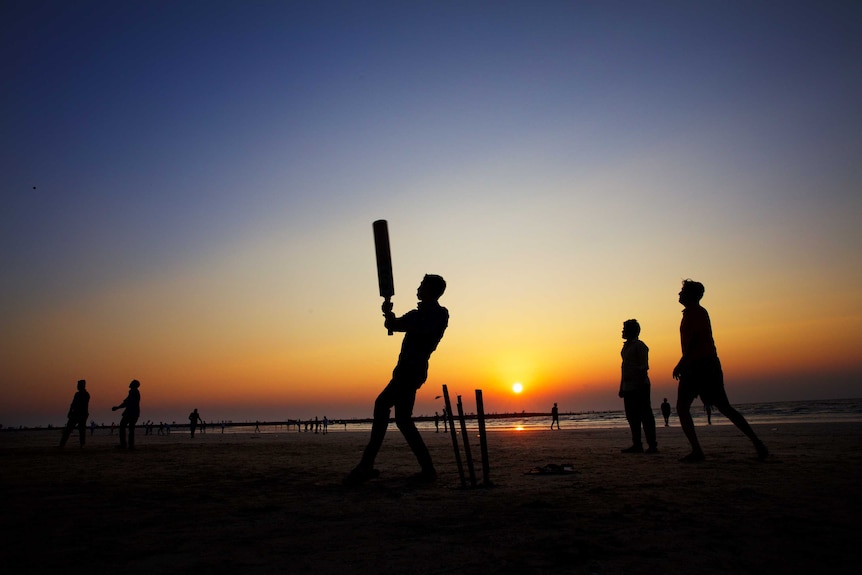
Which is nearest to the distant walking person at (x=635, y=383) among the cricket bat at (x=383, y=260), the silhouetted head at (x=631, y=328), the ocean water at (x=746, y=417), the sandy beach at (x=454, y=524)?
the silhouetted head at (x=631, y=328)

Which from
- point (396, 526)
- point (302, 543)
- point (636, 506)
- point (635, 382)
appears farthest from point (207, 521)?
point (635, 382)

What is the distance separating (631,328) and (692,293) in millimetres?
2102

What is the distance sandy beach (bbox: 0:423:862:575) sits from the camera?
8.09 feet

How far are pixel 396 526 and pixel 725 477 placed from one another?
11.4 feet

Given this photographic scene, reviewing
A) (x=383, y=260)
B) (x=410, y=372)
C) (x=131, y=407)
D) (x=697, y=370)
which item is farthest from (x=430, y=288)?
(x=131, y=407)

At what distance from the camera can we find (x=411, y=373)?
235 inches

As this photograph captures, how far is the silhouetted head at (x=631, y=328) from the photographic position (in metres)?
9.73

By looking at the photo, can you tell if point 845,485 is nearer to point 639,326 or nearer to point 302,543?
point 302,543

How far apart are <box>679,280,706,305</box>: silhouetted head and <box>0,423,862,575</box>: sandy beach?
8.61ft

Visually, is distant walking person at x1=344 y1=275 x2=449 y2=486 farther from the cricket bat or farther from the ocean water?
the ocean water

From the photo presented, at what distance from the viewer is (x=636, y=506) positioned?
369 centimetres

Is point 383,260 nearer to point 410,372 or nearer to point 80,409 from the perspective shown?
point 410,372

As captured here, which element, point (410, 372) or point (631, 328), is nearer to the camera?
point (410, 372)

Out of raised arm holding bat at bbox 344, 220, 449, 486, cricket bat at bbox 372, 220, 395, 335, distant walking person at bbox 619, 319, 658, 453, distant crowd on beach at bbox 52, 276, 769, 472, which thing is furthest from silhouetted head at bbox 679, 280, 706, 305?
cricket bat at bbox 372, 220, 395, 335
